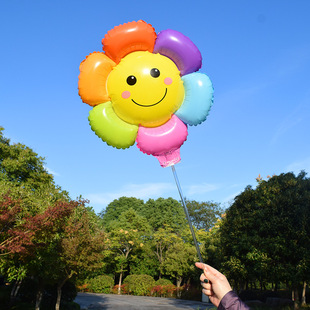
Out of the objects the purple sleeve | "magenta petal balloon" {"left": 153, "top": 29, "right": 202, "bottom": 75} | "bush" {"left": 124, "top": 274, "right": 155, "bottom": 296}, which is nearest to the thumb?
the purple sleeve

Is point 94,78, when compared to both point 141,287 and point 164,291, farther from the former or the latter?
point 141,287

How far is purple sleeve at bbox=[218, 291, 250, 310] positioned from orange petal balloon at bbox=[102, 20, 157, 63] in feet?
10.9

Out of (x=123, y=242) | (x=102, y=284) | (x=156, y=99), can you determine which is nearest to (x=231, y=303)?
(x=156, y=99)

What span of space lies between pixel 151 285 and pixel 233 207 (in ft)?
61.5

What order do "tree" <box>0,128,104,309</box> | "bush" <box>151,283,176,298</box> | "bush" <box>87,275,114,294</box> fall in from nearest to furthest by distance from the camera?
1. "tree" <box>0,128,104,309</box>
2. "bush" <box>151,283,176,298</box>
3. "bush" <box>87,275,114,294</box>

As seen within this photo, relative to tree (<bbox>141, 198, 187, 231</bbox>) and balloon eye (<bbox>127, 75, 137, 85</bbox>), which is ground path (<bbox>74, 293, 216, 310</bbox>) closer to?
balloon eye (<bbox>127, 75, 137, 85</bbox>)

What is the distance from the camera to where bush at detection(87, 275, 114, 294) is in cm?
3234

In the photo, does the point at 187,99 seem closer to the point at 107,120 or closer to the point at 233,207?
the point at 107,120

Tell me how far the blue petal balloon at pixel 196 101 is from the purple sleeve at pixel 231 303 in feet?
8.80

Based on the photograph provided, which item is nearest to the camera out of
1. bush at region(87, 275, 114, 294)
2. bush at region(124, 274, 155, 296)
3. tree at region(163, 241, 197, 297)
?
tree at region(163, 241, 197, 297)

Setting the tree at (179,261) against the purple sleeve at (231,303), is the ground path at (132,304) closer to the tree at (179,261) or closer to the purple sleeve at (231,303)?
the tree at (179,261)

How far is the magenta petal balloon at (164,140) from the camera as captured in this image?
157 inches

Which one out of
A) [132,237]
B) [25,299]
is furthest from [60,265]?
[132,237]

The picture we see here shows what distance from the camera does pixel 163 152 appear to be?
4.05m
